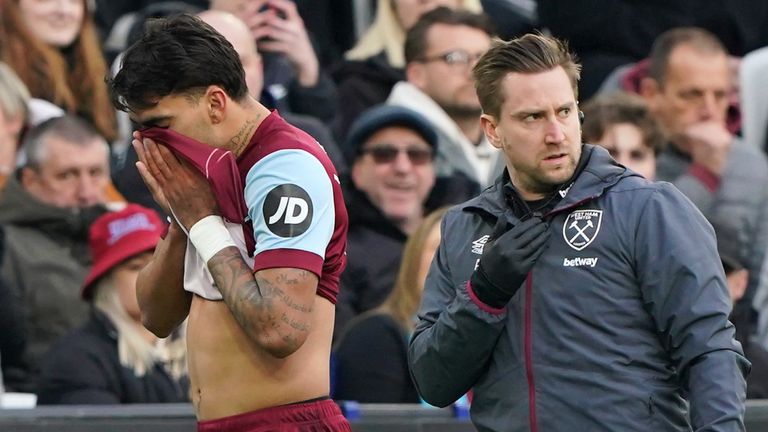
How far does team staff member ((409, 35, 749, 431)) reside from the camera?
4199 millimetres

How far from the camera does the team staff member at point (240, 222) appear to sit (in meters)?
4.33

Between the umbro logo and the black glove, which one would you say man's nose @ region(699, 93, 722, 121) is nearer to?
the umbro logo

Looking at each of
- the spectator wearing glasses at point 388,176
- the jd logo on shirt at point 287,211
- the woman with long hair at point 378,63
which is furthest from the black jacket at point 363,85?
the jd logo on shirt at point 287,211

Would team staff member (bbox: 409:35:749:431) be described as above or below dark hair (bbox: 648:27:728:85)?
above

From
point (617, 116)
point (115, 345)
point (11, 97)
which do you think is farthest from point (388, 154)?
point (115, 345)

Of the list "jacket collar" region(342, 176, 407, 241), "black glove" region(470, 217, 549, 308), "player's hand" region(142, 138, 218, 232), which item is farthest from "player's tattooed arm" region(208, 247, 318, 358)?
"jacket collar" region(342, 176, 407, 241)

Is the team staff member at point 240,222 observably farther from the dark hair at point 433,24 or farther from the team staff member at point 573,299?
the dark hair at point 433,24

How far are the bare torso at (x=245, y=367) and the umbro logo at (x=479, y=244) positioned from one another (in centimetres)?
45

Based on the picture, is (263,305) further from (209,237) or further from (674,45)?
(674,45)

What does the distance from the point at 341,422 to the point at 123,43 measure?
5.16 m

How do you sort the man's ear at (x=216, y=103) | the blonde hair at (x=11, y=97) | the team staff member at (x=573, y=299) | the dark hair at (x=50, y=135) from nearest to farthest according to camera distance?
1. the team staff member at (x=573, y=299)
2. the man's ear at (x=216, y=103)
3. the dark hair at (x=50, y=135)
4. the blonde hair at (x=11, y=97)

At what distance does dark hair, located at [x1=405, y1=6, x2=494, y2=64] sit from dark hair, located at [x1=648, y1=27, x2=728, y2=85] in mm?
976

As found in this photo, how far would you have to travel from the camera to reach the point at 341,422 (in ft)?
14.9

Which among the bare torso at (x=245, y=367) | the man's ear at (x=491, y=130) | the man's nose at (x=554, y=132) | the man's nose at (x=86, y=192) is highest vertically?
the man's nose at (x=554, y=132)
